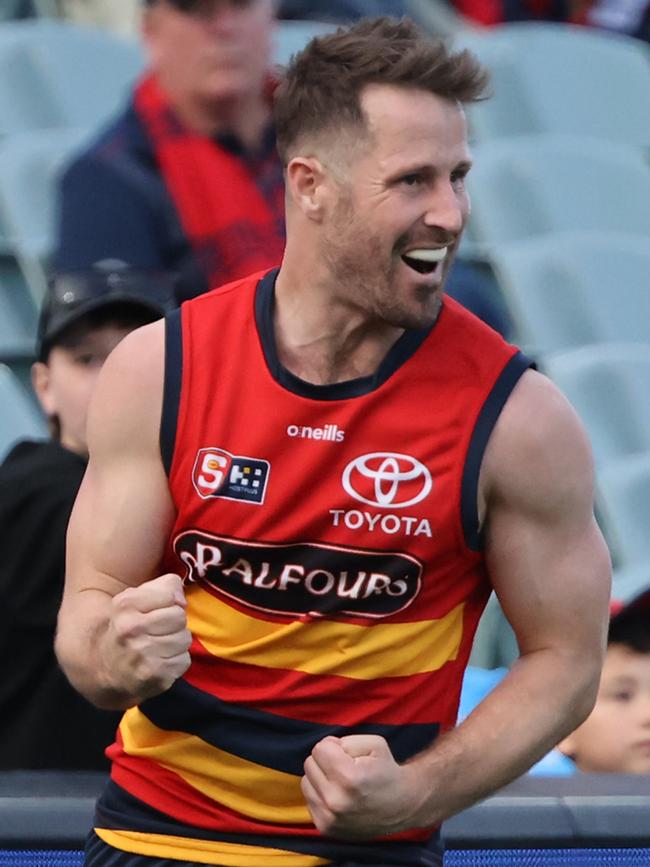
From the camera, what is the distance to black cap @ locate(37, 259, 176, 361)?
296 centimetres

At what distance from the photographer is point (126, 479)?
185cm

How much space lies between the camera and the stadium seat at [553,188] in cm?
514

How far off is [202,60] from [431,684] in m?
1.97

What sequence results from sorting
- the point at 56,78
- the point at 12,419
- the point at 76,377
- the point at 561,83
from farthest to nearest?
the point at 561,83 < the point at 56,78 < the point at 12,419 < the point at 76,377

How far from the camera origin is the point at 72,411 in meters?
2.94

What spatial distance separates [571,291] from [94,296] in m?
2.28

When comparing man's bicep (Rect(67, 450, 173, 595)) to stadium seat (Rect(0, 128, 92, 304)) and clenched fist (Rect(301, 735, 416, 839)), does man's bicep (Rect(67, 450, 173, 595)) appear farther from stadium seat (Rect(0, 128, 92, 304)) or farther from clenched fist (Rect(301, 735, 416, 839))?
stadium seat (Rect(0, 128, 92, 304))

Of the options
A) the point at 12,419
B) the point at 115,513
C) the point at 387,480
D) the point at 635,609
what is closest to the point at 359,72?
the point at 387,480

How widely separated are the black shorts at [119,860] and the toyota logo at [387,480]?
0.39 meters

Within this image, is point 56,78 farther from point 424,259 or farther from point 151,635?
point 151,635

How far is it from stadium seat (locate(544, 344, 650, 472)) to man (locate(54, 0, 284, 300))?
3.95 ft

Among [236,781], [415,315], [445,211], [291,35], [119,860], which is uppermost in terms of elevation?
[445,211]

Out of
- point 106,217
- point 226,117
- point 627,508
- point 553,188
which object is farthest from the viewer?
point 553,188

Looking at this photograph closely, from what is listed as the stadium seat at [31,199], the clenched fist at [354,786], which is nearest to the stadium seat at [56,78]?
the stadium seat at [31,199]
